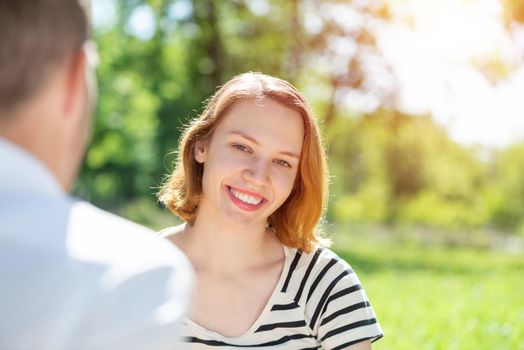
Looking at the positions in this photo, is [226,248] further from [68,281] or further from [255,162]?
[68,281]

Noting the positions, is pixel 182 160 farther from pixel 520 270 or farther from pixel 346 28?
pixel 346 28

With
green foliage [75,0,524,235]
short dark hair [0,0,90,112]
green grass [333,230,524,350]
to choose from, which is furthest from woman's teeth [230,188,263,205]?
green foliage [75,0,524,235]

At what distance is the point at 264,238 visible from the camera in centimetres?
323

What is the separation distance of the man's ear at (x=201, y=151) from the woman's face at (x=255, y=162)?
16 centimetres

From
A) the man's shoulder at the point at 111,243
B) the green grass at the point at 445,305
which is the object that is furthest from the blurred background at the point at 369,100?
the man's shoulder at the point at 111,243

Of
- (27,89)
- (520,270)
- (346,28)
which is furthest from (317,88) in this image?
(27,89)

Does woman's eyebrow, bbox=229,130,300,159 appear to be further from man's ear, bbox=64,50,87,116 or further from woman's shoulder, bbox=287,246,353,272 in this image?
man's ear, bbox=64,50,87,116

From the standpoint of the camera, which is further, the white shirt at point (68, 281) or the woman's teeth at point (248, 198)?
the woman's teeth at point (248, 198)

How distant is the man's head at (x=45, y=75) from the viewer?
110 cm

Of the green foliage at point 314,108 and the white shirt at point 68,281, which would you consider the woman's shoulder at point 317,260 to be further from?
the green foliage at point 314,108

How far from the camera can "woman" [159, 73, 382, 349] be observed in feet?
9.45

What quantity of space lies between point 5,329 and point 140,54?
2933cm

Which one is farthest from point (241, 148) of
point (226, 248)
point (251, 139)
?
point (226, 248)

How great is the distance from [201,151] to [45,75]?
2.16 meters
